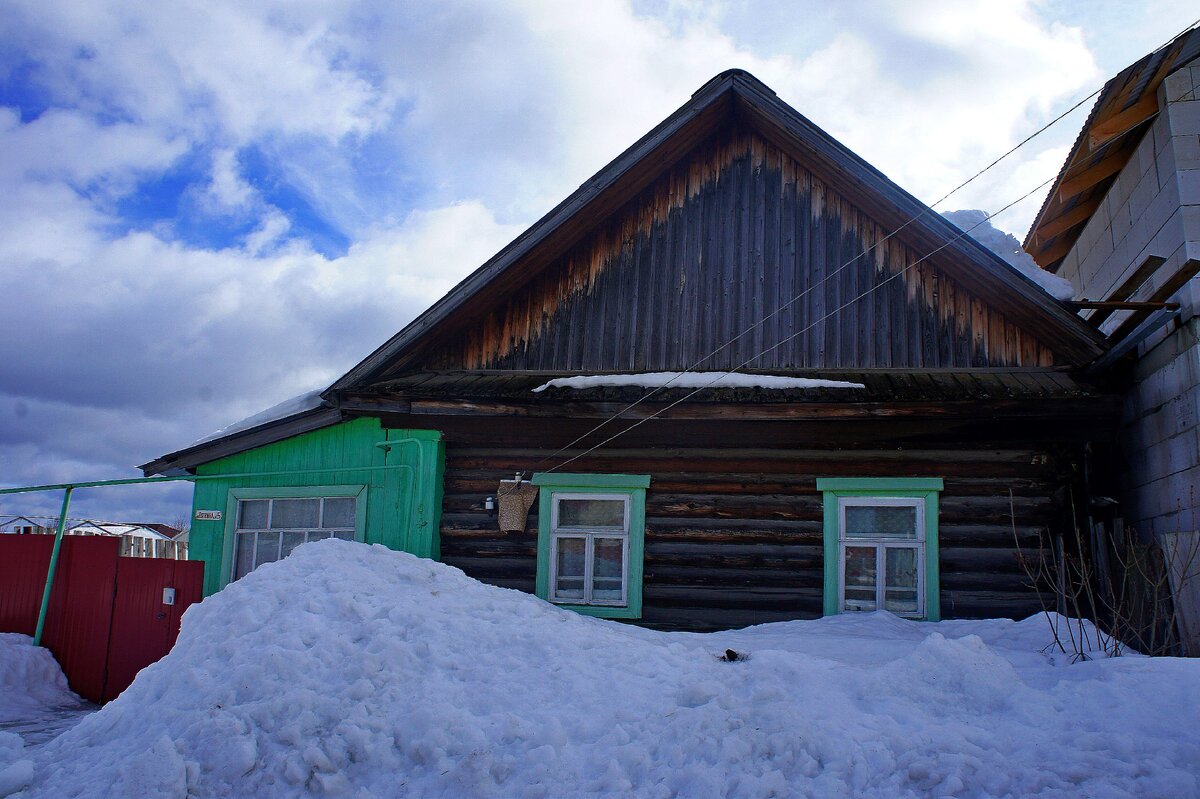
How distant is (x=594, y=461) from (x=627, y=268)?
247 centimetres

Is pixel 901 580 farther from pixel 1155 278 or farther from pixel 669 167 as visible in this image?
pixel 669 167

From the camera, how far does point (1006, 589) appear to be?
29.7 ft

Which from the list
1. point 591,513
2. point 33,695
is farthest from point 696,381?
point 33,695

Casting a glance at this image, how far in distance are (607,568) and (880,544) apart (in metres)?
3.08

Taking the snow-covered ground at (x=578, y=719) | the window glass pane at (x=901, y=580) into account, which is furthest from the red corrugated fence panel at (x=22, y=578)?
the window glass pane at (x=901, y=580)

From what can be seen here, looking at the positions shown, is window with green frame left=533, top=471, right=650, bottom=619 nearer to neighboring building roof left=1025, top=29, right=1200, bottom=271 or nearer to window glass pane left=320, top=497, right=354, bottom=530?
window glass pane left=320, top=497, right=354, bottom=530

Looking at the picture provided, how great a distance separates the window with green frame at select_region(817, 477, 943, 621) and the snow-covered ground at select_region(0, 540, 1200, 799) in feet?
7.38

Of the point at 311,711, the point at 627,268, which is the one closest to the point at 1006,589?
the point at 627,268

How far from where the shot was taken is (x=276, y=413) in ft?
42.7

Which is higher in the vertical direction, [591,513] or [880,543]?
[591,513]

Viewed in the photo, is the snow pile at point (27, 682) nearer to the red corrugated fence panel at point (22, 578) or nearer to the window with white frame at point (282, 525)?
the red corrugated fence panel at point (22, 578)

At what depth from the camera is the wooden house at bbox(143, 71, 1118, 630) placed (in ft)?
29.9

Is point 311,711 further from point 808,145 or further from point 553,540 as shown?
point 808,145

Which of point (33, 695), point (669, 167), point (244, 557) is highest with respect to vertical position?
point (669, 167)
